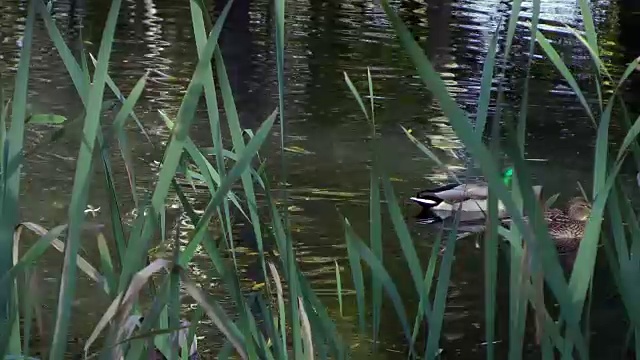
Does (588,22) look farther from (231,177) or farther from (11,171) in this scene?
(11,171)

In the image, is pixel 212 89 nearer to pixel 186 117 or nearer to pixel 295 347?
pixel 186 117

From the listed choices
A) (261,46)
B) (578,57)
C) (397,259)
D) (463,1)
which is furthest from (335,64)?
(463,1)

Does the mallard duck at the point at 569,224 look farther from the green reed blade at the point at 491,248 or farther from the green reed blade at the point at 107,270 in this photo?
the green reed blade at the point at 107,270

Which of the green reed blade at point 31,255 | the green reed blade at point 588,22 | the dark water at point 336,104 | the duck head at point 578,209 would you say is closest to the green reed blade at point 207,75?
the dark water at point 336,104

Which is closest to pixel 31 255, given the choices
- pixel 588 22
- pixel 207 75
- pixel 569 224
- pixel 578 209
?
pixel 207 75

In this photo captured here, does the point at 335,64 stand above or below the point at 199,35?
below

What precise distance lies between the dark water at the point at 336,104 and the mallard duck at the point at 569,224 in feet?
1.40

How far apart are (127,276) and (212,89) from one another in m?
0.40

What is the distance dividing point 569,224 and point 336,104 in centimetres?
320

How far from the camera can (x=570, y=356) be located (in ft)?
5.78

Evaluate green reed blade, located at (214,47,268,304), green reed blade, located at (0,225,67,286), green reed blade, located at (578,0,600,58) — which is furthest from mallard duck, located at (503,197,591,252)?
green reed blade, located at (0,225,67,286)

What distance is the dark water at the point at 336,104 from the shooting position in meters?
4.91

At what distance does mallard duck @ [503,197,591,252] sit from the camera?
5297mm

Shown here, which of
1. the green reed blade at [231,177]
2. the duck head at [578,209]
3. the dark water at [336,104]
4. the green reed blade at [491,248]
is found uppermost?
the green reed blade at [231,177]
